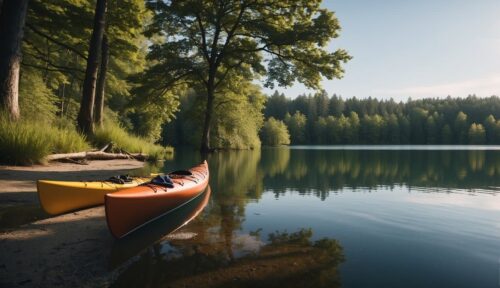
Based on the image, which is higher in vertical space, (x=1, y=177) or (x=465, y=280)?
(x=1, y=177)

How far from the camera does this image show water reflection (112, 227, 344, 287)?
12.6 feet

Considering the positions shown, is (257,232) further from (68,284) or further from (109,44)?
(109,44)

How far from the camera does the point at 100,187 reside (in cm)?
670

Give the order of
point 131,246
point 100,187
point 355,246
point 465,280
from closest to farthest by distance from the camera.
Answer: point 465,280
point 131,246
point 355,246
point 100,187

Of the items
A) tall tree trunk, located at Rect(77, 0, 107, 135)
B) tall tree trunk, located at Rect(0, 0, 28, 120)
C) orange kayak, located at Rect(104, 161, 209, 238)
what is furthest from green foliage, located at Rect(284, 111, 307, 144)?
orange kayak, located at Rect(104, 161, 209, 238)

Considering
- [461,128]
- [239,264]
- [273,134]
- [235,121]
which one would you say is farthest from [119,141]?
[461,128]

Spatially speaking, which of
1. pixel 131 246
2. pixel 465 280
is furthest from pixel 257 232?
pixel 465 280

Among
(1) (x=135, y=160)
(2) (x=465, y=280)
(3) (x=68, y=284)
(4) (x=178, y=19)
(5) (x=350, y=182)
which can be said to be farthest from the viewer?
(4) (x=178, y=19)

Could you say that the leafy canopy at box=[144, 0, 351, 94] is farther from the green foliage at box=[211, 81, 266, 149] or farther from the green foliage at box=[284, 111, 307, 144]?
the green foliage at box=[284, 111, 307, 144]

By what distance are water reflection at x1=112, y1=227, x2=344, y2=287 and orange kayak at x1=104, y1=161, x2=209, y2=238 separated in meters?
0.64

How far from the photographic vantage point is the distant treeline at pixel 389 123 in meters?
102

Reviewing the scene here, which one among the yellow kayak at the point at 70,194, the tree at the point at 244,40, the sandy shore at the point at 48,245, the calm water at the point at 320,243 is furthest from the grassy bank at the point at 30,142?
the tree at the point at 244,40

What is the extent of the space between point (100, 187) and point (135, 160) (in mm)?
10376

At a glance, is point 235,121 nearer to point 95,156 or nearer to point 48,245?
point 95,156
